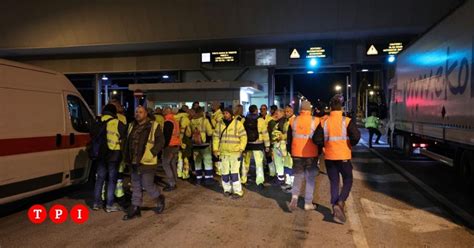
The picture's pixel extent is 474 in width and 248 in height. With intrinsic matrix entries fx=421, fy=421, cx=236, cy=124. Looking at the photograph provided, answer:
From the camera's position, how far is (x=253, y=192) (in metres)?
8.60

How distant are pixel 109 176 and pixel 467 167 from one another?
6844 mm

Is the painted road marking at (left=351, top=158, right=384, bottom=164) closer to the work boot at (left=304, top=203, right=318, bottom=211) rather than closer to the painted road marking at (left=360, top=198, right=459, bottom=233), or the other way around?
the painted road marking at (left=360, top=198, right=459, bottom=233)

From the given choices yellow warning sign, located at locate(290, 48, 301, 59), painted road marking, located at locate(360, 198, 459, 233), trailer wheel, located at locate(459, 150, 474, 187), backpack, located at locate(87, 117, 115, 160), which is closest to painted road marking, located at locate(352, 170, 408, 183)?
trailer wheel, located at locate(459, 150, 474, 187)

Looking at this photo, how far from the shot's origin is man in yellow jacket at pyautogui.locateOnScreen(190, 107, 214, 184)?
31.9 feet

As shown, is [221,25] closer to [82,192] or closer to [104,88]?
[82,192]

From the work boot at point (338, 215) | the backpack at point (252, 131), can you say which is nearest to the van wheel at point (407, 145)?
the backpack at point (252, 131)

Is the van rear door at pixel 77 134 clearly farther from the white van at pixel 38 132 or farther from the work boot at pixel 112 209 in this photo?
the work boot at pixel 112 209

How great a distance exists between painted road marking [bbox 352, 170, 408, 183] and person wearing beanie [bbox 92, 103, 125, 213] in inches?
242

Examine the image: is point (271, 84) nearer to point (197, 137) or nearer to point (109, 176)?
point (197, 137)

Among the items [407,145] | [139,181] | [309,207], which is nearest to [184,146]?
[139,181]

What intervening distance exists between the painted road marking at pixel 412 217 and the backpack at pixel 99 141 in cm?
448

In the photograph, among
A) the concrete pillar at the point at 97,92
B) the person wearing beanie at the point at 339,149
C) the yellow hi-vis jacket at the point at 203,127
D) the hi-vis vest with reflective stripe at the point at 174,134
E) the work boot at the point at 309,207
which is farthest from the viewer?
the concrete pillar at the point at 97,92

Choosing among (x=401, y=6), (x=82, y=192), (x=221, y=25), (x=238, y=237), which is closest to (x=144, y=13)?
(x=221, y=25)

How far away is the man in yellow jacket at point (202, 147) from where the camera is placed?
9719 millimetres
